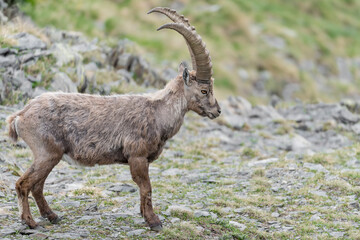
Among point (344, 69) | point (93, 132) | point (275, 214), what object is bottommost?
point (275, 214)

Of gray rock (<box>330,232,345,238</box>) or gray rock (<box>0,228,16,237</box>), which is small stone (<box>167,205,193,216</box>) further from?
gray rock (<box>0,228,16,237</box>)

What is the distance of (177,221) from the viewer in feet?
32.2

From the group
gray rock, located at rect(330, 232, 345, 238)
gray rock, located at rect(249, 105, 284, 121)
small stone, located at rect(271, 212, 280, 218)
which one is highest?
gray rock, located at rect(249, 105, 284, 121)

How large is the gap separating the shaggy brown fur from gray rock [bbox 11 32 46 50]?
8.97 m

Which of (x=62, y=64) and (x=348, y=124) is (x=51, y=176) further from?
(x=348, y=124)

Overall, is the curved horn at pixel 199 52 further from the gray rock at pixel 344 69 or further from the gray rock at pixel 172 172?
the gray rock at pixel 344 69

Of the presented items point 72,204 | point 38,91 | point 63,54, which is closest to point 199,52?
point 72,204

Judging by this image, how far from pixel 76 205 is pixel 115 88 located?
28.8 feet

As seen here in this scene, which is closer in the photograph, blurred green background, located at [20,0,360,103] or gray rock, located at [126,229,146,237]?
gray rock, located at [126,229,146,237]

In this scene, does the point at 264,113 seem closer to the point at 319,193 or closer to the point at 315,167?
the point at 315,167

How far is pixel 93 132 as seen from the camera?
934cm

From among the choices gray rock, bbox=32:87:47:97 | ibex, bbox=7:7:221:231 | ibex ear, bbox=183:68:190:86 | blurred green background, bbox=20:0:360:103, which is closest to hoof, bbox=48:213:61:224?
ibex, bbox=7:7:221:231

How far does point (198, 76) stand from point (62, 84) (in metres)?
8.11

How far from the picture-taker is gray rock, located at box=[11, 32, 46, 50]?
17.8 m
